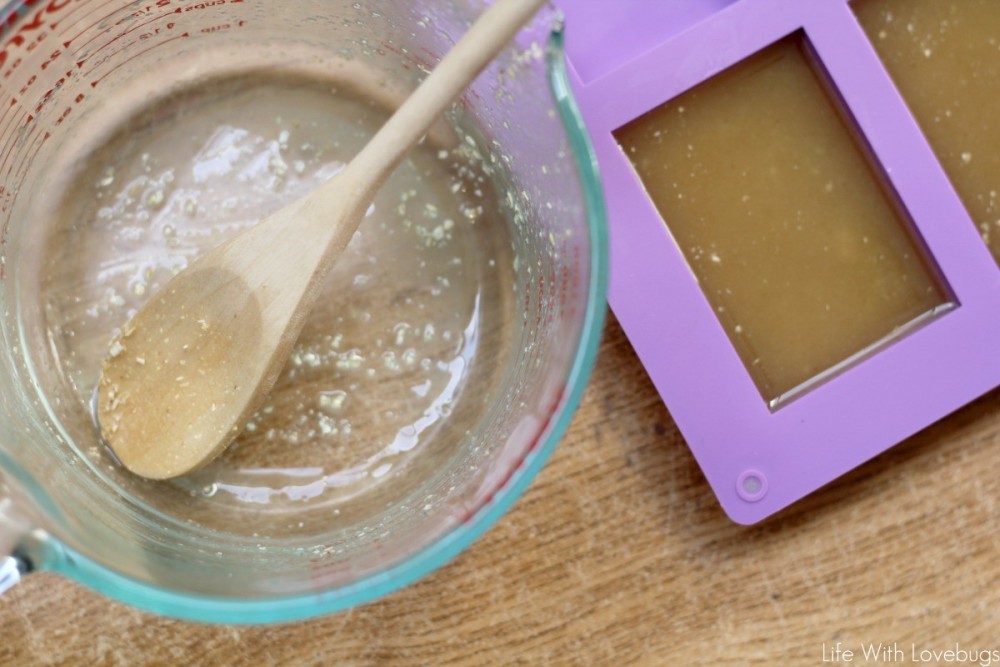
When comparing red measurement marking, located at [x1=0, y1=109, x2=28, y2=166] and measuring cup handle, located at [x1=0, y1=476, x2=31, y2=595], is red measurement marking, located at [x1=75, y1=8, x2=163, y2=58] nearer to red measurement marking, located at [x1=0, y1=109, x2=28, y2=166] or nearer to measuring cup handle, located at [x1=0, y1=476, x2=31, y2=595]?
red measurement marking, located at [x1=0, y1=109, x2=28, y2=166]

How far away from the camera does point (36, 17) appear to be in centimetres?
54

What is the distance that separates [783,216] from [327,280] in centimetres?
32

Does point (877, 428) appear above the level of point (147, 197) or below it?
below

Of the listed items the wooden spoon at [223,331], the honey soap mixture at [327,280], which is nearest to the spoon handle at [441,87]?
the wooden spoon at [223,331]

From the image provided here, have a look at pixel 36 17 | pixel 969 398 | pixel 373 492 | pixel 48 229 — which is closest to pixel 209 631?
pixel 373 492

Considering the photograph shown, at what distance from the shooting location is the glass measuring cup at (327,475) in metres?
0.50

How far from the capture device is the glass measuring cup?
1.64 feet

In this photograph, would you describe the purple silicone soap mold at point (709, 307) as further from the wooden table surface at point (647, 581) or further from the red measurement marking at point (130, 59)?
the red measurement marking at point (130, 59)

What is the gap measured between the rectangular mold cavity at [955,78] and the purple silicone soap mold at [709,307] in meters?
0.03

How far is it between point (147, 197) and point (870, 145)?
→ 493 mm

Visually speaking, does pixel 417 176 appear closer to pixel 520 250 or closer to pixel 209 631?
pixel 520 250

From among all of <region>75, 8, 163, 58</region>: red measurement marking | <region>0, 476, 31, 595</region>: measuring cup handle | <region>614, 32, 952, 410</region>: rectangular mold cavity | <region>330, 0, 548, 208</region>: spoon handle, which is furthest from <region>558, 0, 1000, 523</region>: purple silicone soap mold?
<region>0, 476, 31, 595</region>: measuring cup handle

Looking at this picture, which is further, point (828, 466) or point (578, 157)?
point (828, 466)

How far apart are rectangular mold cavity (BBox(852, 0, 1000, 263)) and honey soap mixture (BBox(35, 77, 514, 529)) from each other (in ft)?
1.00
